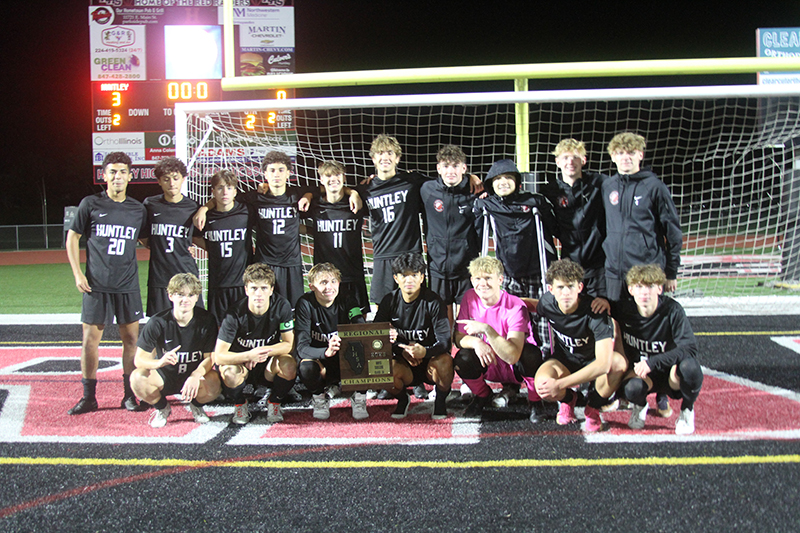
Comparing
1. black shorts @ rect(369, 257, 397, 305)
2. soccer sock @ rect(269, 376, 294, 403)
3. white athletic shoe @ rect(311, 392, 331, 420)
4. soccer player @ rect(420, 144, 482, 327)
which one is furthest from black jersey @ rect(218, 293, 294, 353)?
soccer player @ rect(420, 144, 482, 327)

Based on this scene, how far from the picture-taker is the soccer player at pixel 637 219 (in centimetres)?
369

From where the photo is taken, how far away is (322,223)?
419cm

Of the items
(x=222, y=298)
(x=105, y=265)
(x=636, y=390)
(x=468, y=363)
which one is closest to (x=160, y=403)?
(x=222, y=298)

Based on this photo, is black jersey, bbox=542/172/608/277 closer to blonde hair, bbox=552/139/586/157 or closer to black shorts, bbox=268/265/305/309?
blonde hair, bbox=552/139/586/157

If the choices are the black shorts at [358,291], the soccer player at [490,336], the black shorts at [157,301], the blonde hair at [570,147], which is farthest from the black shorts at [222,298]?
the blonde hair at [570,147]

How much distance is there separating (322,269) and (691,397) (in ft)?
7.63

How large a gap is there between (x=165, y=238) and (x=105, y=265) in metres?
0.43

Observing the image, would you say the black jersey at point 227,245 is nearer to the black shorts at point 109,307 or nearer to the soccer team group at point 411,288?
the soccer team group at point 411,288

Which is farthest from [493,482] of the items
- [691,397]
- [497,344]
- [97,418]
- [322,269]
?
[97,418]

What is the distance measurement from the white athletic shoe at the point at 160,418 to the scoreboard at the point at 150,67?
455 inches

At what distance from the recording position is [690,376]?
3100 mm

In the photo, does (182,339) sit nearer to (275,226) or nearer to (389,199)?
(275,226)

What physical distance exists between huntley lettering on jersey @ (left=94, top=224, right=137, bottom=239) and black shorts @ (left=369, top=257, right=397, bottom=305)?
1.75 m

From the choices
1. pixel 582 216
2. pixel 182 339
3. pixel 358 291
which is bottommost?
pixel 182 339
